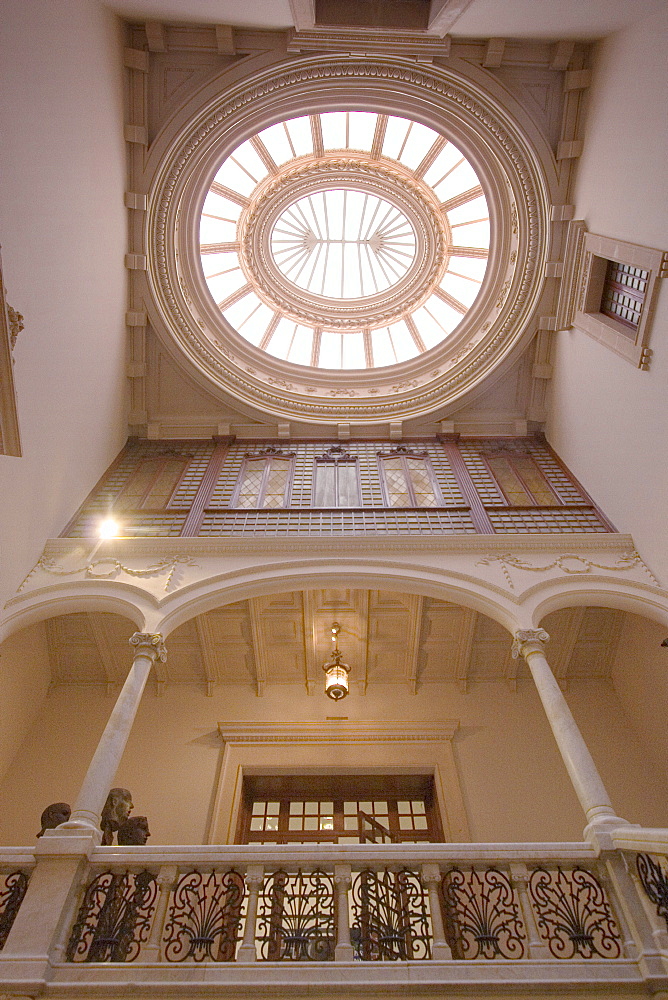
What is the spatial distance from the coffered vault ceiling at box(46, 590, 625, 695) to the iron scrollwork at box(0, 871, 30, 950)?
4.21 m

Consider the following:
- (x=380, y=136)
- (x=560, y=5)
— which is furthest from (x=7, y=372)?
(x=380, y=136)

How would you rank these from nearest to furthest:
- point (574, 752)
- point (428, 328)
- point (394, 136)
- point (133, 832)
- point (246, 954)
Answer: point (246, 954), point (574, 752), point (133, 832), point (394, 136), point (428, 328)

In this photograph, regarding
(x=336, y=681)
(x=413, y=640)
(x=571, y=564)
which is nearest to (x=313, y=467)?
(x=413, y=640)

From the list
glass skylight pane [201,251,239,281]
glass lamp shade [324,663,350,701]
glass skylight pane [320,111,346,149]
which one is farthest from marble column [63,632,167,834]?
glass skylight pane [320,111,346,149]

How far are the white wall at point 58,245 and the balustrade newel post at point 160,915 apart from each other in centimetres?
369

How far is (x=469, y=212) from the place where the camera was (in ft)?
41.9

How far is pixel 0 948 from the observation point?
13.9 ft

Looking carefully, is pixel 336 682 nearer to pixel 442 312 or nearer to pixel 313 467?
pixel 313 467

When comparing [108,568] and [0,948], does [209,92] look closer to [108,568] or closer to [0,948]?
[108,568]

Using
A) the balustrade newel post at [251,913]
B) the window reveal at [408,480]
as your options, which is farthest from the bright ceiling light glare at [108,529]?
the balustrade newel post at [251,913]

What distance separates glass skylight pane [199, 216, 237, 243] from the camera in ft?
42.2

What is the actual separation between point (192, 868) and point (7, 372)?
4392mm

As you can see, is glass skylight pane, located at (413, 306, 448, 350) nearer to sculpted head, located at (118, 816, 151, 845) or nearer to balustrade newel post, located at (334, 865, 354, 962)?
sculpted head, located at (118, 816, 151, 845)

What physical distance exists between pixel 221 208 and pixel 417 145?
4163 mm
